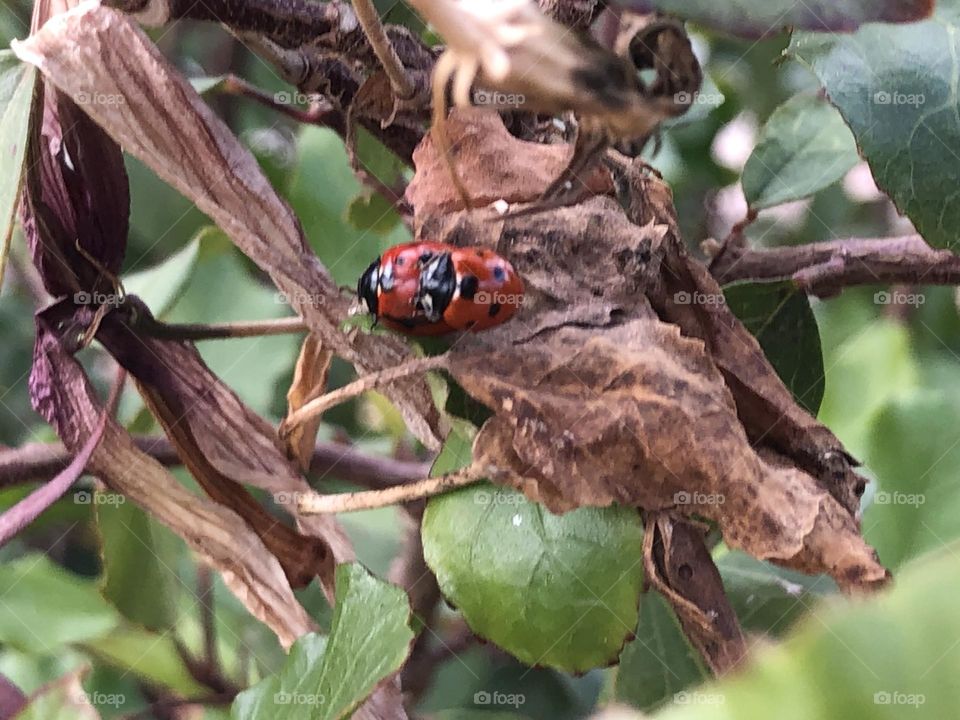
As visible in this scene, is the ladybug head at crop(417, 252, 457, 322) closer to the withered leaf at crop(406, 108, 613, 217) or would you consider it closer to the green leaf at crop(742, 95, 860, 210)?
the withered leaf at crop(406, 108, 613, 217)

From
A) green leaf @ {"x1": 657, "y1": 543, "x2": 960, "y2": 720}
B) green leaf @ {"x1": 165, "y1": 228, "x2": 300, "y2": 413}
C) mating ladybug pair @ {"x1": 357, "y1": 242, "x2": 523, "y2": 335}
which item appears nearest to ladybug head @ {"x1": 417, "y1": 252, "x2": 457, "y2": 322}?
mating ladybug pair @ {"x1": 357, "y1": 242, "x2": 523, "y2": 335}

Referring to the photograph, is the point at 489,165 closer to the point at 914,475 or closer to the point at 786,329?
the point at 786,329

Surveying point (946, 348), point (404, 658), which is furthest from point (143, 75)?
point (946, 348)

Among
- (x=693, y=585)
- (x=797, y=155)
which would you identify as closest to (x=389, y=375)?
(x=693, y=585)

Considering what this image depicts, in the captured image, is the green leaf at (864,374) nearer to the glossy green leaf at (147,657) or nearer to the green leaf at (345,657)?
the green leaf at (345,657)

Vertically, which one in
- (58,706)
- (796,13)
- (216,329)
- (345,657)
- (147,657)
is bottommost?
(147,657)

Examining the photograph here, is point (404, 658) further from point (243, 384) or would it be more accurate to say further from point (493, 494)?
point (243, 384)
